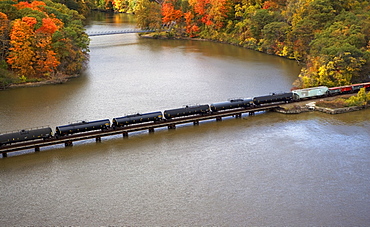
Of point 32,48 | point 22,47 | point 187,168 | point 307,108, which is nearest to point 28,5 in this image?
point 32,48

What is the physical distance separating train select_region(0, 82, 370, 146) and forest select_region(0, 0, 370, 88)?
326cm

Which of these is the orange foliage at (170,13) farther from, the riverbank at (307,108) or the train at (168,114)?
the riverbank at (307,108)

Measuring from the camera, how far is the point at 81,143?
40406 millimetres

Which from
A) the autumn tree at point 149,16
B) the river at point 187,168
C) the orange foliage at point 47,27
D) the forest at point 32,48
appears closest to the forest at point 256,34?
the forest at point 32,48

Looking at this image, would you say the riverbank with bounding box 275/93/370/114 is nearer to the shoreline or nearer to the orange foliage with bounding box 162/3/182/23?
the shoreline

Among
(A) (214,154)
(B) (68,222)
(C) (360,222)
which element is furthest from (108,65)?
(C) (360,222)

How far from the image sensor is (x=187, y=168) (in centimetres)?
3484

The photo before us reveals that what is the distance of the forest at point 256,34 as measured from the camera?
177 ft

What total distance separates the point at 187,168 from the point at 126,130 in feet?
29.9

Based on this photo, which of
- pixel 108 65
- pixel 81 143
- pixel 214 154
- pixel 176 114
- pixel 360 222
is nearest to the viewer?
pixel 360 222

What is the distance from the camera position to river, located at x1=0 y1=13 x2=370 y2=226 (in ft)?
94.8

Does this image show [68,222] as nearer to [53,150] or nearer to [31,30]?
[53,150]

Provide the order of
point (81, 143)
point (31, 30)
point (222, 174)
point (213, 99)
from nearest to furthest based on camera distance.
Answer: point (222, 174) → point (81, 143) → point (213, 99) → point (31, 30)

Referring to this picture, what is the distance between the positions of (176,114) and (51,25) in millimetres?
29100
